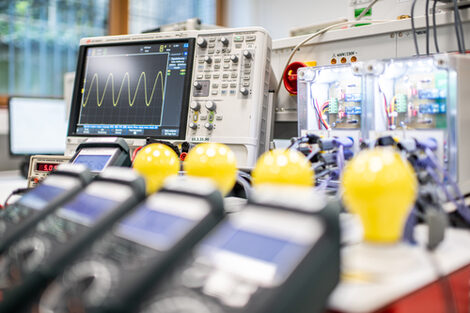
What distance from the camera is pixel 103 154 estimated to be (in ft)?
3.06

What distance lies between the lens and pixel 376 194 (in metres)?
0.47

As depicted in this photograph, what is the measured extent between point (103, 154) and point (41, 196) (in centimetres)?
30

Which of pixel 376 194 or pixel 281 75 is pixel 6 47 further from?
pixel 376 194

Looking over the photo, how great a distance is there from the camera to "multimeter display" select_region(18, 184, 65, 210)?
2.01ft

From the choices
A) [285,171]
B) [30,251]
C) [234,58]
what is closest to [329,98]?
[234,58]

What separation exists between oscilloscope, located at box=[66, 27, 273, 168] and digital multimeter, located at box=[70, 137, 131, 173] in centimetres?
33

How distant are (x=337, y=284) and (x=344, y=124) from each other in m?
0.69

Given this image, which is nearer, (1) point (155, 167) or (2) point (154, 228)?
(2) point (154, 228)

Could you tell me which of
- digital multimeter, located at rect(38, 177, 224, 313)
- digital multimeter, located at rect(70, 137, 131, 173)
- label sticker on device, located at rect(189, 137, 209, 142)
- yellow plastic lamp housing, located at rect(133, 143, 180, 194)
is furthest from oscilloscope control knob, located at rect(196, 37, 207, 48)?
digital multimeter, located at rect(38, 177, 224, 313)

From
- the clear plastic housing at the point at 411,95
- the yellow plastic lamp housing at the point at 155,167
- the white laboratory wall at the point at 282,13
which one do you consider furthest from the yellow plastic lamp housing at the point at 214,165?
the white laboratory wall at the point at 282,13

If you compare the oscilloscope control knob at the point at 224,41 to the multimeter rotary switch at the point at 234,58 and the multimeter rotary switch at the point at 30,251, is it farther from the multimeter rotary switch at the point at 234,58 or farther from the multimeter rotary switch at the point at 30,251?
the multimeter rotary switch at the point at 30,251

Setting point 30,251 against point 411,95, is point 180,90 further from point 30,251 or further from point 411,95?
point 30,251

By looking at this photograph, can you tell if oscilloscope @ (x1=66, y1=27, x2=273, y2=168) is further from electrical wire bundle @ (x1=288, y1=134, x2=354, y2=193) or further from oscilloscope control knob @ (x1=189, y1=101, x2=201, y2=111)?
electrical wire bundle @ (x1=288, y1=134, x2=354, y2=193)

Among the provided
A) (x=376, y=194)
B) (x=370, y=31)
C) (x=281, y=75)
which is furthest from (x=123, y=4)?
(x=376, y=194)
